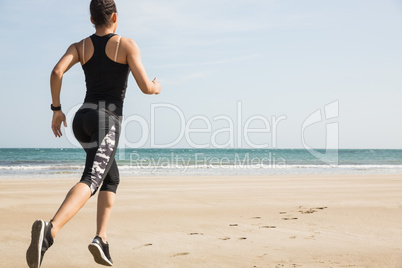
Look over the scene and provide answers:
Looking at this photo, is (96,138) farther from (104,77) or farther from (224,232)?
(224,232)

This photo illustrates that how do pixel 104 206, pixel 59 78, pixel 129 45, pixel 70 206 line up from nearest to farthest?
1. pixel 70 206
2. pixel 59 78
3. pixel 129 45
4. pixel 104 206

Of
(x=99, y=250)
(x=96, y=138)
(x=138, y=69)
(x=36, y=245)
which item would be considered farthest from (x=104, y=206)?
(x=138, y=69)

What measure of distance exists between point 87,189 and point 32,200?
5884 mm

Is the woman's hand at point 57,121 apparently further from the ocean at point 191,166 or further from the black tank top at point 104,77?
the ocean at point 191,166

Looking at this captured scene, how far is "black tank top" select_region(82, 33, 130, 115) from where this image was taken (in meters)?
2.75

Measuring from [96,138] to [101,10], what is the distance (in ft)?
2.89

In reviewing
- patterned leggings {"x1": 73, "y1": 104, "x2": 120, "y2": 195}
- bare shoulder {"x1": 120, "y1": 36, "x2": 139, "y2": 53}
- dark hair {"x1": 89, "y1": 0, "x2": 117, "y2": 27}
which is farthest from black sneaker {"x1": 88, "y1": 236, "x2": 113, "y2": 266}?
dark hair {"x1": 89, "y1": 0, "x2": 117, "y2": 27}

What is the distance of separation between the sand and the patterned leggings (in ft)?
3.94

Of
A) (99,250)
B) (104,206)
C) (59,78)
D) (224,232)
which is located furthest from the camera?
(224,232)

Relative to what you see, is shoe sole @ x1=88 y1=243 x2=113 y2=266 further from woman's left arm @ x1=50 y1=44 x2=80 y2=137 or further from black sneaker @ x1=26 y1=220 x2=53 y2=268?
woman's left arm @ x1=50 y1=44 x2=80 y2=137

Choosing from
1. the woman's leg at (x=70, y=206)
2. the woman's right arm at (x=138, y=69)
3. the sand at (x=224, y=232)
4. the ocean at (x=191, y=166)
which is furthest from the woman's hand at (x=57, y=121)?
the ocean at (x=191, y=166)

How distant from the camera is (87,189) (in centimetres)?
252

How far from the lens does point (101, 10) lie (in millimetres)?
2760

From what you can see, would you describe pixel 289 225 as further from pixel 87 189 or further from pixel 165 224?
pixel 87 189
